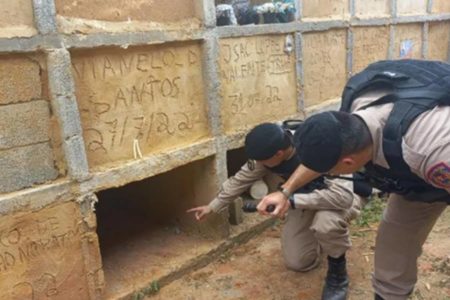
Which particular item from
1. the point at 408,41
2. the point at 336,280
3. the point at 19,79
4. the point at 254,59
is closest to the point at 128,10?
the point at 19,79

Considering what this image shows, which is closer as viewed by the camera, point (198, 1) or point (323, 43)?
point (198, 1)

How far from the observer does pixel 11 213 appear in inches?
88.0

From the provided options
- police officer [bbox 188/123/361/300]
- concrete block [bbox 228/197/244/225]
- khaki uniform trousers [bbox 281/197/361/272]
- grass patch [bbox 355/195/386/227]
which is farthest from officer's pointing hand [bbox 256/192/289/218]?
grass patch [bbox 355/195/386/227]

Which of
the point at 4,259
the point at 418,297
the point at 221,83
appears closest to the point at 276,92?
the point at 221,83

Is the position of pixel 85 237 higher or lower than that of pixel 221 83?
lower

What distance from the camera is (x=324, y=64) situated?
4.32m

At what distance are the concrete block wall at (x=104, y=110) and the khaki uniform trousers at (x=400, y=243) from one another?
1.31m

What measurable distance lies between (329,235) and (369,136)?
3.79 feet

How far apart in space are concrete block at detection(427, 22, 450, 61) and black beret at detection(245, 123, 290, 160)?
4.52 metres

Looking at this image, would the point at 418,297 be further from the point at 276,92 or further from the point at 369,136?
the point at 276,92

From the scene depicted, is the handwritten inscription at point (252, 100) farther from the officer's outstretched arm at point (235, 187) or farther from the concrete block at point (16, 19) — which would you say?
the concrete block at point (16, 19)

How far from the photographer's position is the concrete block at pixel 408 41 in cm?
549

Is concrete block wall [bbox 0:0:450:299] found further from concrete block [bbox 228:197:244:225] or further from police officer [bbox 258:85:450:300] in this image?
police officer [bbox 258:85:450:300]

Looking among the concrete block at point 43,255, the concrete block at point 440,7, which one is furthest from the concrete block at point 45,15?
the concrete block at point 440,7
